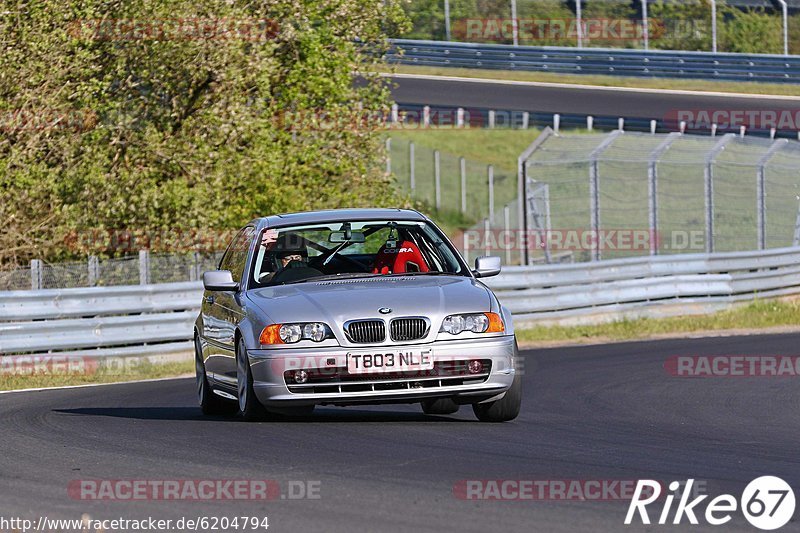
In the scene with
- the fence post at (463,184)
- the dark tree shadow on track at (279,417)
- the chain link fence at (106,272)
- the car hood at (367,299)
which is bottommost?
the fence post at (463,184)

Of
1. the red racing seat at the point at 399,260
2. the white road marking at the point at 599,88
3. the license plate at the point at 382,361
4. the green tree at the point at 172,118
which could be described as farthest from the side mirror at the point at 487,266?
the white road marking at the point at 599,88

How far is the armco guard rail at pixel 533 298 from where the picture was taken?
18375 mm

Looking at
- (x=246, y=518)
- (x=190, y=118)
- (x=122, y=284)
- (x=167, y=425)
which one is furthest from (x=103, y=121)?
(x=246, y=518)

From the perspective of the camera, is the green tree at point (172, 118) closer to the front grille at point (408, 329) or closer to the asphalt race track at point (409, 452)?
the asphalt race track at point (409, 452)

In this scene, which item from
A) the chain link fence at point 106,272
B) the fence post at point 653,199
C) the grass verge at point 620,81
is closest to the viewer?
the chain link fence at point 106,272

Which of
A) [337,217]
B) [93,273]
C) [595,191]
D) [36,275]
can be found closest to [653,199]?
[595,191]

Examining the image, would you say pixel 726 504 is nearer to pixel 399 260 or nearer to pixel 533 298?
pixel 399 260

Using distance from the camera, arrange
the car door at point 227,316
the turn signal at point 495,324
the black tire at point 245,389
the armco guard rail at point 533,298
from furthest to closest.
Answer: the armco guard rail at point 533,298, the car door at point 227,316, the black tire at point 245,389, the turn signal at point 495,324

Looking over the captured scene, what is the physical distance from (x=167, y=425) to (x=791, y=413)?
477 centimetres

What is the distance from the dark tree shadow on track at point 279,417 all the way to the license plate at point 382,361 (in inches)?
37.0

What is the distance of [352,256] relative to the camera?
1139 centimetres

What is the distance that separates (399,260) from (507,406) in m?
1.49

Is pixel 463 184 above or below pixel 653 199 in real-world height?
below

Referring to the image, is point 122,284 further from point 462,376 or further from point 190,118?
point 462,376
